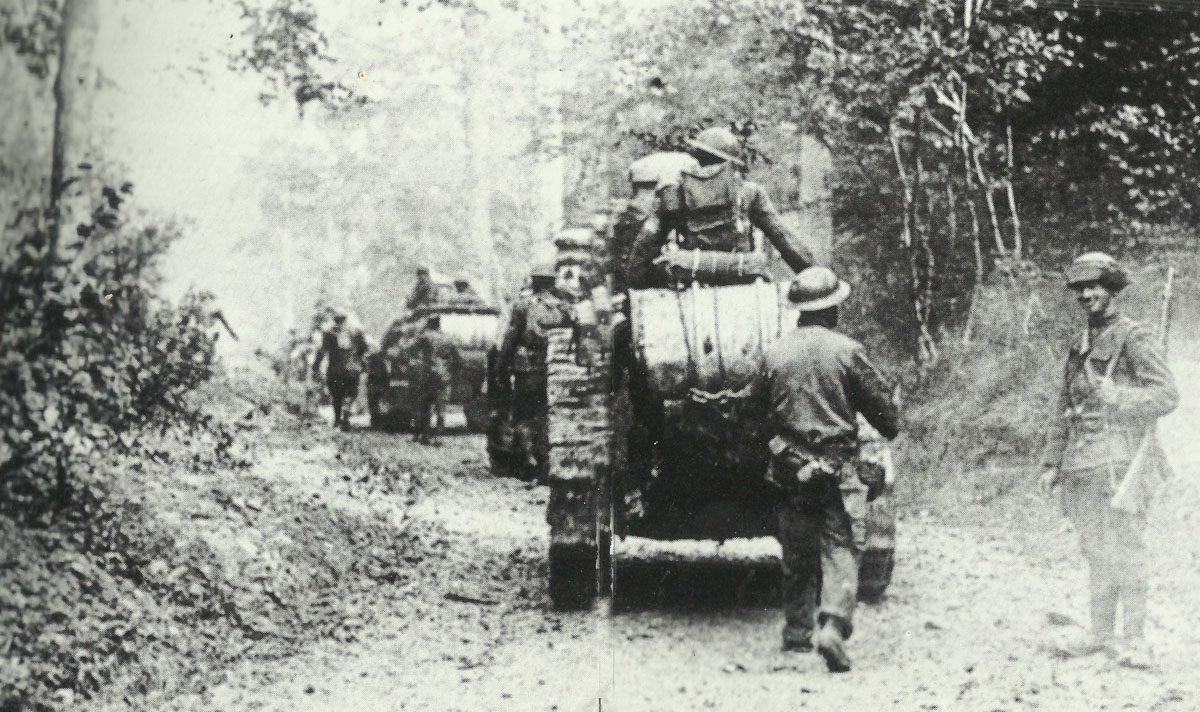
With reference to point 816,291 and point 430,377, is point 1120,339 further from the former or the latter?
point 430,377

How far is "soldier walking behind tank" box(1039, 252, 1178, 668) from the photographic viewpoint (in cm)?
414

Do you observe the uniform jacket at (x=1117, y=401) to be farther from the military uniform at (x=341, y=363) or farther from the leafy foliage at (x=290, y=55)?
the leafy foliage at (x=290, y=55)

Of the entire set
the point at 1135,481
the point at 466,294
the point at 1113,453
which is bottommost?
the point at 1135,481

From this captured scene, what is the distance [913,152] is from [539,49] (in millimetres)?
1660

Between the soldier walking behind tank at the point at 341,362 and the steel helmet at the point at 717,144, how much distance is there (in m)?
1.60

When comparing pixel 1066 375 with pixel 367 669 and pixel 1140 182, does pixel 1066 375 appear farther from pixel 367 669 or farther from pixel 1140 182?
pixel 367 669

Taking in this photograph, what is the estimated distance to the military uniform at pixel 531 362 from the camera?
14.2 feet

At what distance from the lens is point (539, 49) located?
13.9 feet

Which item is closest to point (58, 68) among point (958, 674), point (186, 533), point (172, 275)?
point (172, 275)

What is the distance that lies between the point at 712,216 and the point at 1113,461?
186 cm

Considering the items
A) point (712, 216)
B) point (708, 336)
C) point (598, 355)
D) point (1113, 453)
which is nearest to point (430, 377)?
point (598, 355)

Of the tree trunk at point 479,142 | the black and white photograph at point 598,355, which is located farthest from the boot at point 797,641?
the tree trunk at point 479,142

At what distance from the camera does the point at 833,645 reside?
3.92 metres

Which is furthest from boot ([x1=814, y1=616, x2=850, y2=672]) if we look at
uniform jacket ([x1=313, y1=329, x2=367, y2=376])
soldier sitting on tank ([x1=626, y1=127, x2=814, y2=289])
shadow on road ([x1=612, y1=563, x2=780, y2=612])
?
uniform jacket ([x1=313, y1=329, x2=367, y2=376])
